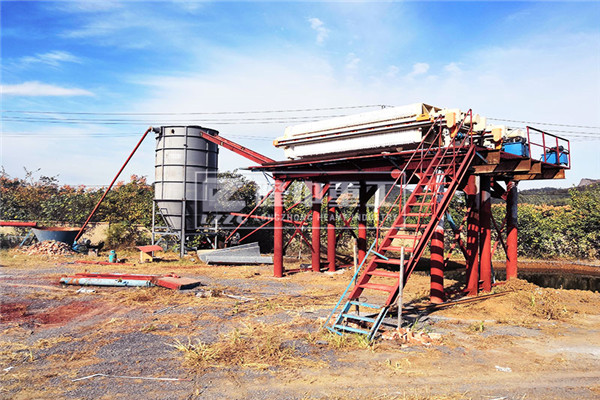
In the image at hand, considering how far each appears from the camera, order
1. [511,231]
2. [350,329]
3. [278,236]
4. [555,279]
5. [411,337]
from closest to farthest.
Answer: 1. [411,337]
2. [350,329]
3. [511,231]
4. [278,236]
5. [555,279]

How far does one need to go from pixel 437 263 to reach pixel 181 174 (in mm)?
13760

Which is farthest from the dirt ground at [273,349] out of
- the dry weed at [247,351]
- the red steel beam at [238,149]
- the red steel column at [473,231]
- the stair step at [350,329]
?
the red steel beam at [238,149]

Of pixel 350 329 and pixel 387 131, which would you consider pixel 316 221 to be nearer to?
pixel 387 131

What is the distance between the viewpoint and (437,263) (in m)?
10.3

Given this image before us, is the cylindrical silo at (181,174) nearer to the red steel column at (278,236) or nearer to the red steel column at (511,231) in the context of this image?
the red steel column at (278,236)

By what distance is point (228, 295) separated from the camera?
11289 mm

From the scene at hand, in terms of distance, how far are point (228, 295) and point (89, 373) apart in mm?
5628

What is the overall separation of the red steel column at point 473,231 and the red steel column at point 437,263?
1534 mm

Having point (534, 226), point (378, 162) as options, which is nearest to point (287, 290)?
point (378, 162)

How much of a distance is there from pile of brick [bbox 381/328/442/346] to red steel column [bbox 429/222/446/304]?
3099mm

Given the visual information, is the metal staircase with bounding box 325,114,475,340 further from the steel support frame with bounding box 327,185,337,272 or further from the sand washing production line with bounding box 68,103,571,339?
the steel support frame with bounding box 327,185,337,272

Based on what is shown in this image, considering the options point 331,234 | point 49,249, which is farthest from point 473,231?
point 49,249

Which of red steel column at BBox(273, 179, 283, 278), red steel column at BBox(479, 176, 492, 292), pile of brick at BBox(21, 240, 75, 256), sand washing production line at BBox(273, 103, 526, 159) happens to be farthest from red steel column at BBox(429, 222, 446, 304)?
pile of brick at BBox(21, 240, 75, 256)

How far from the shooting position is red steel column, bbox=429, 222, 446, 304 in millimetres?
10211
